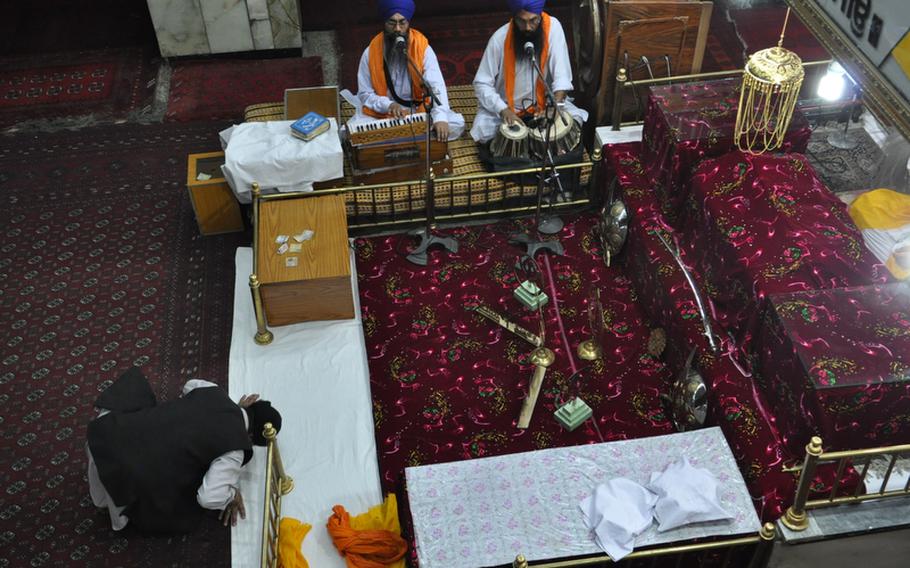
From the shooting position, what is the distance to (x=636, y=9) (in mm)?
6516

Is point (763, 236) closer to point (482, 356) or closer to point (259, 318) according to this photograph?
point (482, 356)

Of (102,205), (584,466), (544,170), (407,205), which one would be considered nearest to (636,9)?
(544,170)

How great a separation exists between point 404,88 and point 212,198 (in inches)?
59.8

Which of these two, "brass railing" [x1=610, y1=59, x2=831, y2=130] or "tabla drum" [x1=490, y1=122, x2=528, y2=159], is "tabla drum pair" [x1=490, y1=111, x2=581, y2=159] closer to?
"tabla drum" [x1=490, y1=122, x2=528, y2=159]

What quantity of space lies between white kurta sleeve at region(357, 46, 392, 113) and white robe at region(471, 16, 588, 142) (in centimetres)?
63

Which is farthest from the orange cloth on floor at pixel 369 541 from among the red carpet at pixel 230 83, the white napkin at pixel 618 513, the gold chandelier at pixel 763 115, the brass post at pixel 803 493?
the red carpet at pixel 230 83

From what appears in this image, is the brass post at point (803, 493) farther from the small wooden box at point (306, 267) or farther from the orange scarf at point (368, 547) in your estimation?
the small wooden box at point (306, 267)

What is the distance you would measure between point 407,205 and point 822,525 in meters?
3.27

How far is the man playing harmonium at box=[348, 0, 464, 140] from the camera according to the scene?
657 centimetres

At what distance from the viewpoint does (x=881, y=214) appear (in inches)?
227

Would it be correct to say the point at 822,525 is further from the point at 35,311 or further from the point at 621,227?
the point at 35,311

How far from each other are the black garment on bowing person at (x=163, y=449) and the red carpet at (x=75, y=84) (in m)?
Result: 3.91

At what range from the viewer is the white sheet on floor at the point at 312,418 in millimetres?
4750

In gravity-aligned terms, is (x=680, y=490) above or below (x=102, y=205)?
above
